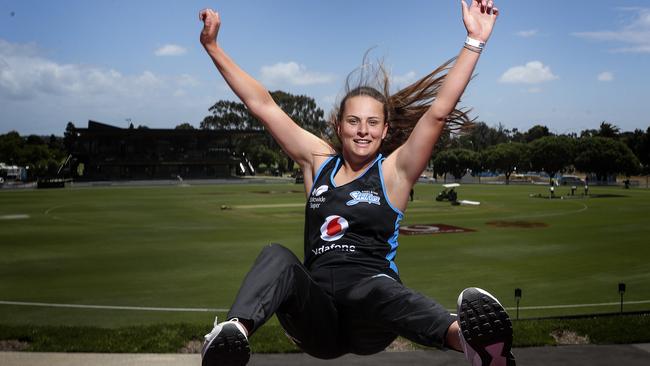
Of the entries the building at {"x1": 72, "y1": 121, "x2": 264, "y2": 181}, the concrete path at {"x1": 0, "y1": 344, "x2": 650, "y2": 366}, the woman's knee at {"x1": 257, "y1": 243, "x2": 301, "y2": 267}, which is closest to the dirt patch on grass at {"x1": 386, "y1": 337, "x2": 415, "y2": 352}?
the concrete path at {"x1": 0, "y1": 344, "x2": 650, "y2": 366}

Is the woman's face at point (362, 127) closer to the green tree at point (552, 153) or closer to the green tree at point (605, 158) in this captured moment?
the green tree at point (605, 158)

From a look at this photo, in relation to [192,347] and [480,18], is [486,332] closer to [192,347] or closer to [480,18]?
[480,18]

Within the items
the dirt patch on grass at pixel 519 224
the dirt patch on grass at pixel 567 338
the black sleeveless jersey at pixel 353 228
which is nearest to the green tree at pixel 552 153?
the dirt patch on grass at pixel 519 224

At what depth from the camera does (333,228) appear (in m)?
4.08

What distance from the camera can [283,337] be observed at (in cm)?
975

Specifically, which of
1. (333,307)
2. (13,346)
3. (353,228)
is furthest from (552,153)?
(333,307)

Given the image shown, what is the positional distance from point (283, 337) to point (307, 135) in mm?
5595

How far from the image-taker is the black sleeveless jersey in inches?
158

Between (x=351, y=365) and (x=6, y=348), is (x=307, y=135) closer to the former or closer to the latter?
(x=351, y=365)

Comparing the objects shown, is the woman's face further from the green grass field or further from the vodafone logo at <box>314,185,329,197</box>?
the green grass field

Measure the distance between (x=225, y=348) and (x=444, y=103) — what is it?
81.8 inches

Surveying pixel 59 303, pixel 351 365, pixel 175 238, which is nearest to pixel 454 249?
pixel 175 238

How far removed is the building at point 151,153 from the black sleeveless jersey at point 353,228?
393 ft

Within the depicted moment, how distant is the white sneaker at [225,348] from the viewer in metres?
3.22
